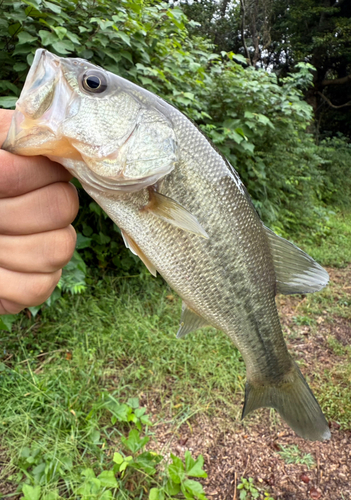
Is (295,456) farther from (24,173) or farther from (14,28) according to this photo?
(14,28)

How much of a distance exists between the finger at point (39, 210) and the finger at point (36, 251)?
0.9 inches

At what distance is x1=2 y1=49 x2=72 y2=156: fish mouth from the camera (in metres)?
0.88

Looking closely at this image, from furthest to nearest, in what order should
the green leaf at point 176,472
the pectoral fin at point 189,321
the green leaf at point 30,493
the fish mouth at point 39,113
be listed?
the green leaf at point 176,472
the green leaf at point 30,493
the pectoral fin at point 189,321
the fish mouth at point 39,113

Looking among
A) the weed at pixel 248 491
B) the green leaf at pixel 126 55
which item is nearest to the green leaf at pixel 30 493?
the weed at pixel 248 491

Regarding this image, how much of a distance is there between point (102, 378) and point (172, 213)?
2.01 m

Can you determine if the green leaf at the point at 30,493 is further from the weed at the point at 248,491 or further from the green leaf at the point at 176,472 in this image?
the weed at the point at 248,491

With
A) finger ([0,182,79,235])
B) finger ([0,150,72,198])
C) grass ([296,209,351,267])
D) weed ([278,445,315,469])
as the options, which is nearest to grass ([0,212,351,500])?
weed ([278,445,315,469])

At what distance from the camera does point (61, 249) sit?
1052 millimetres

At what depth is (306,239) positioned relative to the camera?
617cm

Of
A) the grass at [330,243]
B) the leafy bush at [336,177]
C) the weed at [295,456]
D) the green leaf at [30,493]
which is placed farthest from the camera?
the leafy bush at [336,177]

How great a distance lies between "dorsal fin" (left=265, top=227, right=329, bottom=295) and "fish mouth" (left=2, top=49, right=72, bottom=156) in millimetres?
933

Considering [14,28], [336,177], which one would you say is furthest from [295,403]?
[336,177]

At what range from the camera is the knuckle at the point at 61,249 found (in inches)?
41.1

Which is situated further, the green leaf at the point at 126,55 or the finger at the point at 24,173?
the green leaf at the point at 126,55
